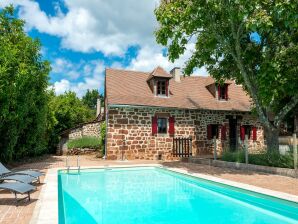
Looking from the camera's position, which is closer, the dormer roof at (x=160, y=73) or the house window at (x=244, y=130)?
the dormer roof at (x=160, y=73)

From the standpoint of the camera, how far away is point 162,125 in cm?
1955

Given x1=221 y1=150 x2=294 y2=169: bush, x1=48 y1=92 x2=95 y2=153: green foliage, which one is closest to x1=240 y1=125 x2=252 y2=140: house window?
x1=221 y1=150 x2=294 y2=169: bush

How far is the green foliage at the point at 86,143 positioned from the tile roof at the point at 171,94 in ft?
15.4

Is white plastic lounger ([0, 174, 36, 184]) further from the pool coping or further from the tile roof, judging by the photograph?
the tile roof

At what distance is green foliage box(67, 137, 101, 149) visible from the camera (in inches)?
859

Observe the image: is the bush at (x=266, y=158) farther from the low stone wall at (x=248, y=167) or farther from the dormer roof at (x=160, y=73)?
the dormer roof at (x=160, y=73)

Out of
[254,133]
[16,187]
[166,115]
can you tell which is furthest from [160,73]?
[16,187]

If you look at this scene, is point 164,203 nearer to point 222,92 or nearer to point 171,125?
point 171,125

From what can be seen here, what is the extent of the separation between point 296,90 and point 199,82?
11843 mm

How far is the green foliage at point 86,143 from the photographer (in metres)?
21.8

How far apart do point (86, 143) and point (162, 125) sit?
6.33 m

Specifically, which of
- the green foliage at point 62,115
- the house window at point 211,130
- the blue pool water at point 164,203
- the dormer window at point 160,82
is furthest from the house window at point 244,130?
the green foliage at point 62,115

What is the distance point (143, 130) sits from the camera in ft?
62.0

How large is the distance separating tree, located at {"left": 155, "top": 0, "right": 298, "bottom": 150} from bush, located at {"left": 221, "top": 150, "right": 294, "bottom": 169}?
2.65 feet
